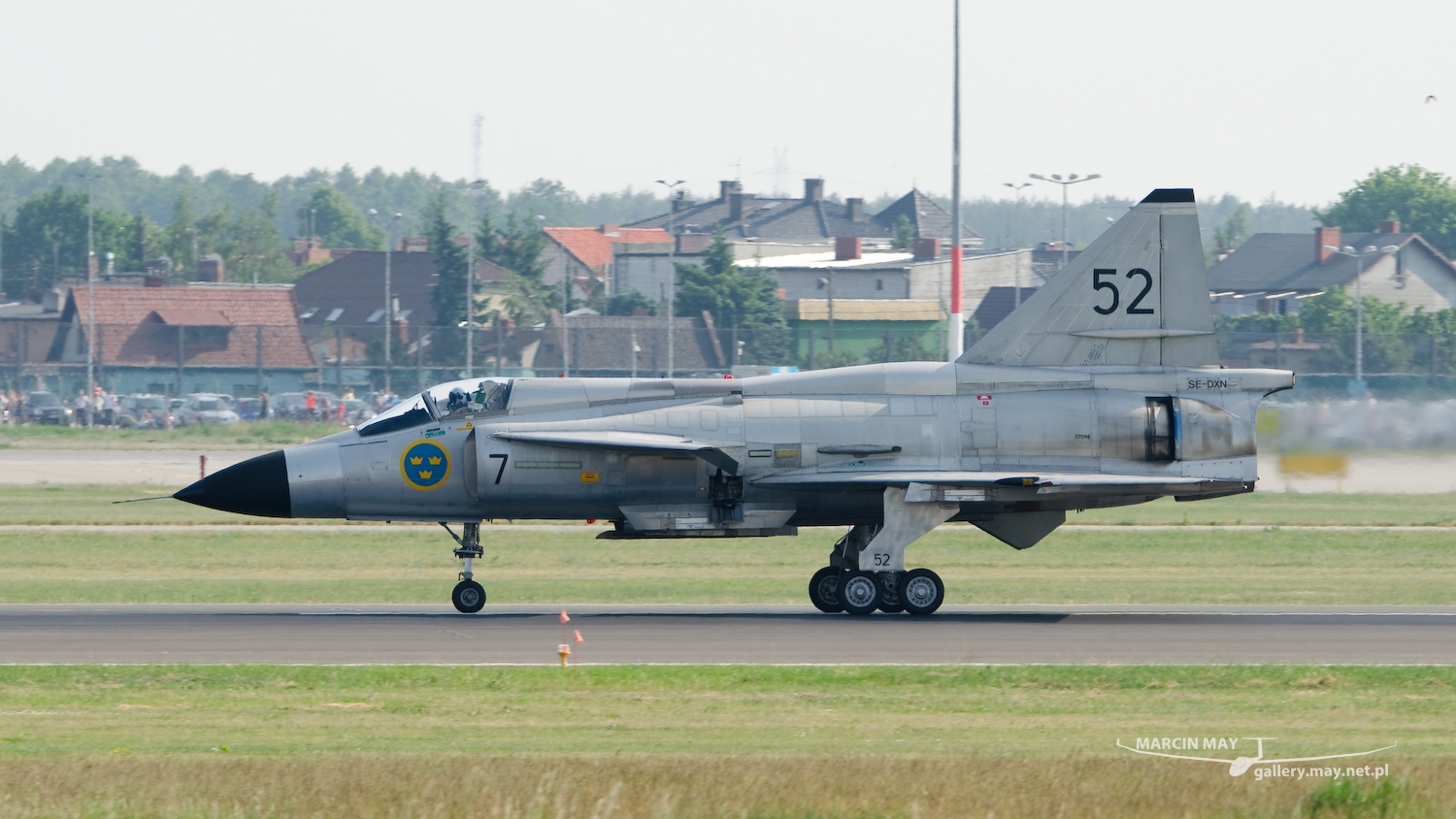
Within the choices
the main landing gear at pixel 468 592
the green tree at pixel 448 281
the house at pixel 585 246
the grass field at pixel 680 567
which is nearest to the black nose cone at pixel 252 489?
the main landing gear at pixel 468 592

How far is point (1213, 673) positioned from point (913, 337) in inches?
2243

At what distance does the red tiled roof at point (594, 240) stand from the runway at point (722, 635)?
4426 inches

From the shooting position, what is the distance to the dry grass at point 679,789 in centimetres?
1073

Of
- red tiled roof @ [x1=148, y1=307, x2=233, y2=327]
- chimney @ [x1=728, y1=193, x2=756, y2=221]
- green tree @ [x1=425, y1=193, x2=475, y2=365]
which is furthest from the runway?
chimney @ [x1=728, y1=193, x2=756, y2=221]

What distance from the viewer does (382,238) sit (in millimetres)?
197750

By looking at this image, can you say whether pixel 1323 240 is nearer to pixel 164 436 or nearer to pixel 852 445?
pixel 164 436

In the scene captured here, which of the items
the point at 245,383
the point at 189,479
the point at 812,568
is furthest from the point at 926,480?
the point at 245,383

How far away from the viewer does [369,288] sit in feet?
355

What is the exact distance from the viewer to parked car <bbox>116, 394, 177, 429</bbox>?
240 feet

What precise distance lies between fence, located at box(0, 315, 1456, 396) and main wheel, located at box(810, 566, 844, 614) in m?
41.1

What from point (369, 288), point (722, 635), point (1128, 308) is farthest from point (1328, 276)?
point (722, 635)

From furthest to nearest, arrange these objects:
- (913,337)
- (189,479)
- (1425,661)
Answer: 1. (913,337)
2. (189,479)
3. (1425,661)

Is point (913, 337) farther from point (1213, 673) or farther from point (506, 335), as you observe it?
point (1213, 673)

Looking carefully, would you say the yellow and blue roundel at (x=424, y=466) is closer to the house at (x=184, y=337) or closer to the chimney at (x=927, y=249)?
the house at (x=184, y=337)
